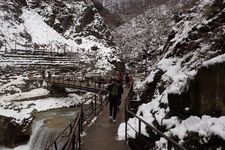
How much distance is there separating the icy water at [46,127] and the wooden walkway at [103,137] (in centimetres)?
512

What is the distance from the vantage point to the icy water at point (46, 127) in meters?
17.8

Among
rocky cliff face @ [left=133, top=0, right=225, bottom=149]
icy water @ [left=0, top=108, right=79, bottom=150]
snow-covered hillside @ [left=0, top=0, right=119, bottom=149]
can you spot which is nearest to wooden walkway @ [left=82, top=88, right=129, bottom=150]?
rocky cliff face @ [left=133, top=0, right=225, bottom=149]

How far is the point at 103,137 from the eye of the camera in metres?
10.7

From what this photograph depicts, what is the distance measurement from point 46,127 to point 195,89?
13.6 metres

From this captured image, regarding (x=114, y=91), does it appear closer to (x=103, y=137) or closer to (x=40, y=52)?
(x=103, y=137)

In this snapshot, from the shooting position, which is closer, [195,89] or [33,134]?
[195,89]

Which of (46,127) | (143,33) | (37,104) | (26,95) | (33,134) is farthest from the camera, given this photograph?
(143,33)

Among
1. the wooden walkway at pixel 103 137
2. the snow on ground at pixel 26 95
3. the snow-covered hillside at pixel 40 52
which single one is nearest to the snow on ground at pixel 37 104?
the snow-covered hillside at pixel 40 52

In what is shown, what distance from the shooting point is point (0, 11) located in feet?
166

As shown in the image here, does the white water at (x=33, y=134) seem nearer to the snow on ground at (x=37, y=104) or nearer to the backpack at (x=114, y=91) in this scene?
the snow on ground at (x=37, y=104)

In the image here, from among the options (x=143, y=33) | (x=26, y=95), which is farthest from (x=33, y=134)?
(x=143, y=33)

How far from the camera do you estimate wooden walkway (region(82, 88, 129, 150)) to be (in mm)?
9414

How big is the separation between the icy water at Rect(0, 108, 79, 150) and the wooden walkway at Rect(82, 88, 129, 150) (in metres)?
5.12

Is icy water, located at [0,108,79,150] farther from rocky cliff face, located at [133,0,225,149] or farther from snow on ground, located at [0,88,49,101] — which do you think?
rocky cliff face, located at [133,0,225,149]
